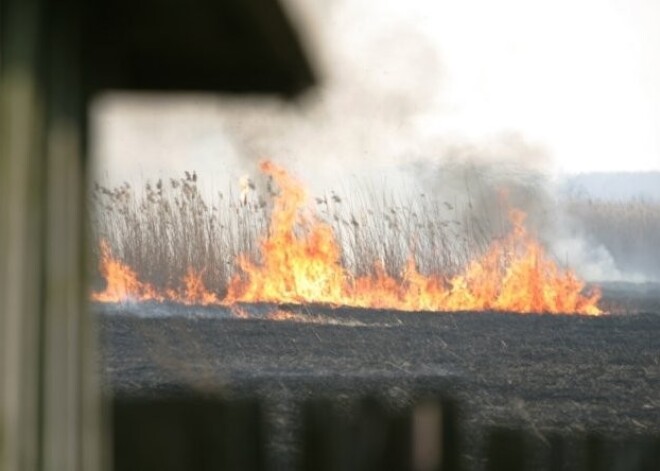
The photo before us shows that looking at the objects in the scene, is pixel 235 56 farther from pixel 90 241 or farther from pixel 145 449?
pixel 145 449

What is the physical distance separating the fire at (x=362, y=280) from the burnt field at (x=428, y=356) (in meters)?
0.09

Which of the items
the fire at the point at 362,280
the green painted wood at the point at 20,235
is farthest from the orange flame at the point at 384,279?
the green painted wood at the point at 20,235

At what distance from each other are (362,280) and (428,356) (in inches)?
25.3

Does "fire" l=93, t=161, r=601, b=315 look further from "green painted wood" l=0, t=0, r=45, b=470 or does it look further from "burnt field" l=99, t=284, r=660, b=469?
"green painted wood" l=0, t=0, r=45, b=470

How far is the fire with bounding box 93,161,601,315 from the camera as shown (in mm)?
5961

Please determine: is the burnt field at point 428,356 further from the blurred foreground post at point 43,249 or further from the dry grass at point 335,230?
the blurred foreground post at point 43,249

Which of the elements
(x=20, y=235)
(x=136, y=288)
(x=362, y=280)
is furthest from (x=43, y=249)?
(x=362, y=280)

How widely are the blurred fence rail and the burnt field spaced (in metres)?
1.78

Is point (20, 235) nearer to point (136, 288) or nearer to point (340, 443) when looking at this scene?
A: point (340, 443)

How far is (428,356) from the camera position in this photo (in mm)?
6281

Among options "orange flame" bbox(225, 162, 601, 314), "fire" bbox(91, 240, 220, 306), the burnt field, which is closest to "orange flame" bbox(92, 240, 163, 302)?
"fire" bbox(91, 240, 220, 306)

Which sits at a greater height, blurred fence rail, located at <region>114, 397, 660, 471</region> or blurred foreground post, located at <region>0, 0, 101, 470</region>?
blurred foreground post, located at <region>0, 0, 101, 470</region>

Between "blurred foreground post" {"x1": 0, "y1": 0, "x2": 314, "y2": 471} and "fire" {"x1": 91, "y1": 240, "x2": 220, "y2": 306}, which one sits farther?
"fire" {"x1": 91, "y1": 240, "x2": 220, "y2": 306}

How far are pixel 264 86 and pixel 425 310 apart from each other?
5262mm
